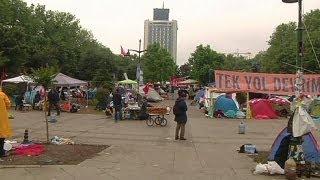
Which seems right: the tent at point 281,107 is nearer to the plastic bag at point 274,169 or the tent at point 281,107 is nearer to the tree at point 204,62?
the plastic bag at point 274,169

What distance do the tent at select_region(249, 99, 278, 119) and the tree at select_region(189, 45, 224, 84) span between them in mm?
52266

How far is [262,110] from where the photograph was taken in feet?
115

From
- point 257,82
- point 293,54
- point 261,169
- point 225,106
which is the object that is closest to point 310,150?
point 261,169

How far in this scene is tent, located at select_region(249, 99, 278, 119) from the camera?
115 feet

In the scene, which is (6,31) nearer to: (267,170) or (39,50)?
(39,50)

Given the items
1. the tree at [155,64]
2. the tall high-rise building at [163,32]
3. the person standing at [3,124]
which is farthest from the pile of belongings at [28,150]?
the tall high-rise building at [163,32]

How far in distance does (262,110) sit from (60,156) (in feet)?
74.7

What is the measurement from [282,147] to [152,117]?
15.2m

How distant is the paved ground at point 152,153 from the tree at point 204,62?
62328 mm

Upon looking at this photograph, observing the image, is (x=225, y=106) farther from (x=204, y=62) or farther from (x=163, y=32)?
(x=163, y=32)

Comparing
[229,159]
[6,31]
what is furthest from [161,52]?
[229,159]

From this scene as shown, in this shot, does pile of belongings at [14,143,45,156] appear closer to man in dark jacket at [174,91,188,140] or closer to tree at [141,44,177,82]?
man in dark jacket at [174,91,188,140]

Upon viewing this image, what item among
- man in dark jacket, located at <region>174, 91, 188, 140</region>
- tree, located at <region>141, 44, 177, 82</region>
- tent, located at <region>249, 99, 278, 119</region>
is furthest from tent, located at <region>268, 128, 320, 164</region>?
tree, located at <region>141, 44, 177, 82</region>

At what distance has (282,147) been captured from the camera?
12.8m
